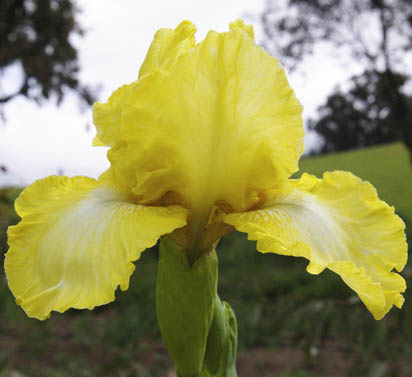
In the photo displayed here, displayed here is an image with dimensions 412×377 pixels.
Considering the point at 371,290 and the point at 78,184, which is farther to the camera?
the point at 78,184

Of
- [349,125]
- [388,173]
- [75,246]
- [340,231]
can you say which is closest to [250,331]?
[340,231]

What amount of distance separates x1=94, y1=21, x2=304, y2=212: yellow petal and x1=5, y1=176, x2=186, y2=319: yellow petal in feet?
0.16

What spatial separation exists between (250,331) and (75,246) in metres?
2.51

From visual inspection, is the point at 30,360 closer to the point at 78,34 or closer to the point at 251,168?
the point at 251,168

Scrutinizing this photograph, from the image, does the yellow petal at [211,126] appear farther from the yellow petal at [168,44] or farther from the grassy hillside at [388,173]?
the grassy hillside at [388,173]

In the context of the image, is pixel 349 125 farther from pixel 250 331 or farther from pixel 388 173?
pixel 250 331

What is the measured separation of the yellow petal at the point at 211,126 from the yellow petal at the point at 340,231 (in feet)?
0.16

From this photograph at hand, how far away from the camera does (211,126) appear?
513mm

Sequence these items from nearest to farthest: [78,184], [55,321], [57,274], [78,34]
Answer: [57,274]
[78,184]
[55,321]
[78,34]

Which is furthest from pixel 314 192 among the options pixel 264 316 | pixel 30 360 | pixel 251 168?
pixel 30 360

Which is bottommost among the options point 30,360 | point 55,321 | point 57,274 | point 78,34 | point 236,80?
point 55,321

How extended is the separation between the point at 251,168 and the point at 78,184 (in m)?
0.24

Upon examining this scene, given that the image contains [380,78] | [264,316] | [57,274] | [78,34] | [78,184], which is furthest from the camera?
[380,78]

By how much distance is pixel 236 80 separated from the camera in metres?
0.51
